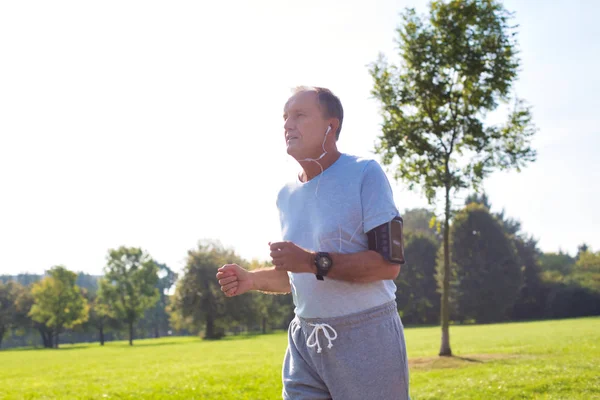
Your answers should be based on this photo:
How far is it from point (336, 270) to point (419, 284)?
227 feet

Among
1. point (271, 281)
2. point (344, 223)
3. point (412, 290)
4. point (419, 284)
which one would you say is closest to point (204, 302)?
point (412, 290)

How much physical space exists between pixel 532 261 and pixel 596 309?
862 cm

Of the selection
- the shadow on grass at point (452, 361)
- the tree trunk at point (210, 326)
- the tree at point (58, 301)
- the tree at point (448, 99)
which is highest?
the tree at point (448, 99)

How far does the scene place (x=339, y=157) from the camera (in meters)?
3.22

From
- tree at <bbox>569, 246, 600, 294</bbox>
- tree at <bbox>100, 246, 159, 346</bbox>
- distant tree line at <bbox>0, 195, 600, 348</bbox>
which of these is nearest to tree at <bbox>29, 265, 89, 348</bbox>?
distant tree line at <bbox>0, 195, 600, 348</bbox>

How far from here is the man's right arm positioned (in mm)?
3377

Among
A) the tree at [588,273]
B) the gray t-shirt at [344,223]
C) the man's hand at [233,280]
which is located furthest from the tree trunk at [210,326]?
the gray t-shirt at [344,223]

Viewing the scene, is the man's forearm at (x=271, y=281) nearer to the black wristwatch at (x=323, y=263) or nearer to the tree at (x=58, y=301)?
the black wristwatch at (x=323, y=263)

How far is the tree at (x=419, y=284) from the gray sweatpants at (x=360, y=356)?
6577 centimetres

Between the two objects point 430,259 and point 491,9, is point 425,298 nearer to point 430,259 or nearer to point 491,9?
point 430,259

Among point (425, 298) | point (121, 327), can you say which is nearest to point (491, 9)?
point (425, 298)

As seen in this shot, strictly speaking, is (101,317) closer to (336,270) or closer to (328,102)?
(328,102)

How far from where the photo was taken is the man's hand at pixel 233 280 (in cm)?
337

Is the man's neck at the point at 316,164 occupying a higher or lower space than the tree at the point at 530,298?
higher
